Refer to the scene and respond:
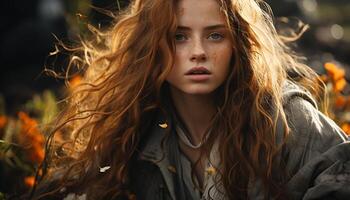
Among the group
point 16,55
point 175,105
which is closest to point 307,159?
point 175,105

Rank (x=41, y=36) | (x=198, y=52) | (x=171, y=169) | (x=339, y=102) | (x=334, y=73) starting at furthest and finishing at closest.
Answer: (x=41, y=36), (x=339, y=102), (x=334, y=73), (x=171, y=169), (x=198, y=52)

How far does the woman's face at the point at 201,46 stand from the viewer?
11.5 ft

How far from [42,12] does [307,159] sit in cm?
677

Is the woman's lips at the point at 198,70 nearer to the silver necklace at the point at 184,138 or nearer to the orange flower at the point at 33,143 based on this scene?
the silver necklace at the point at 184,138

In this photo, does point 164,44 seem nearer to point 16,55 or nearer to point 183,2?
point 183,2

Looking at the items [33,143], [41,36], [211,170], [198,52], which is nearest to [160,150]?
[211,170]

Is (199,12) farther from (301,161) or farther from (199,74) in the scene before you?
(301,161)

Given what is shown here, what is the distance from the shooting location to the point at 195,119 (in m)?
3.85

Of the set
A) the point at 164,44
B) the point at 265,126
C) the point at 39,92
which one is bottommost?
the point at 39,92

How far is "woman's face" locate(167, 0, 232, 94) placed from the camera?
Result: 3.50 meters

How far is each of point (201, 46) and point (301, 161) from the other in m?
0.68

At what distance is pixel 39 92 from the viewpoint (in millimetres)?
8242

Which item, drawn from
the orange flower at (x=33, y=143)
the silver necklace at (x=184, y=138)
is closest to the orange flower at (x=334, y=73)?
the silver necklace at (x=184, y=138)

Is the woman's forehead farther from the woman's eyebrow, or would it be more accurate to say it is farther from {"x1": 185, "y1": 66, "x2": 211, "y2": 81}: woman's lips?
{"x1": 185, "y1": 66, "x2": 211, "y2": 81}: woman's lips
